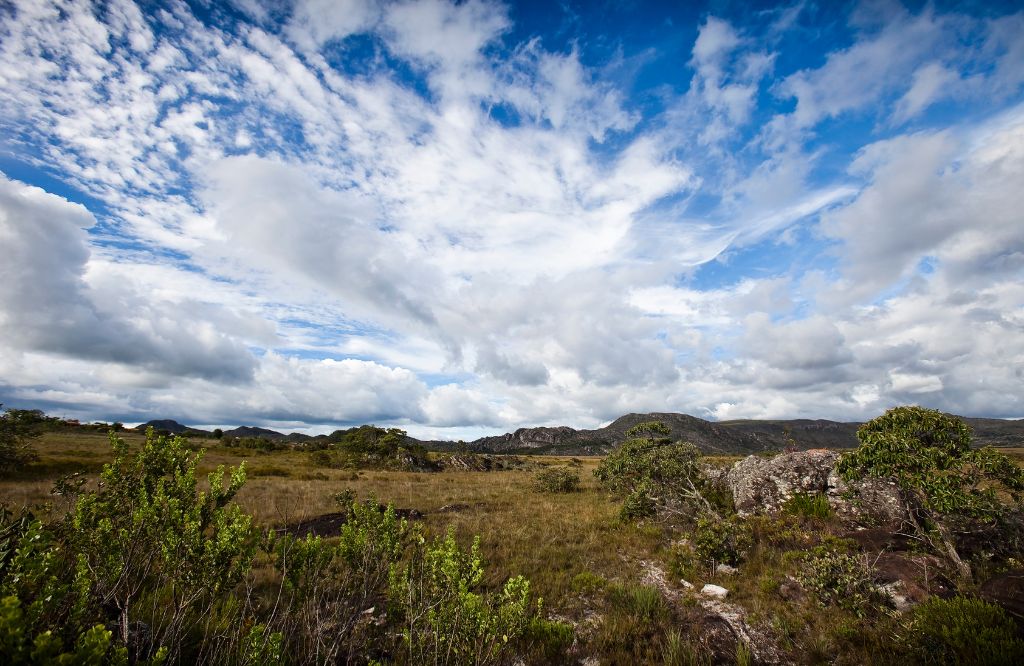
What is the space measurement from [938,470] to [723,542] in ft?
15.8

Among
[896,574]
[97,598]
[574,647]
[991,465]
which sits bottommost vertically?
[574,647]

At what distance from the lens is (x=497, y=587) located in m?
8.52

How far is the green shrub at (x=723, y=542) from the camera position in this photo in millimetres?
10438

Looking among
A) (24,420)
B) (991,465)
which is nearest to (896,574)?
(991,465)

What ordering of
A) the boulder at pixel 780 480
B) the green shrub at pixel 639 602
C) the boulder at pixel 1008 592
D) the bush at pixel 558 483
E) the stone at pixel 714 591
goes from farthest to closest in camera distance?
1. the bush at pixel 558 483
2. the boulder at pixel 780 480
3. the stone at pixel 714 591
4. the green shrub at pixel 639 602
5. the boulder at pixel 1008 592

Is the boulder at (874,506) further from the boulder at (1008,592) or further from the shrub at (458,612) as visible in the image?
the shrub at (458,612)

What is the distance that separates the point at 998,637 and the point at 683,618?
416cm

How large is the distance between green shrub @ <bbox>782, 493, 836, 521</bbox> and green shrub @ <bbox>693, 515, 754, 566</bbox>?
8.96 ft

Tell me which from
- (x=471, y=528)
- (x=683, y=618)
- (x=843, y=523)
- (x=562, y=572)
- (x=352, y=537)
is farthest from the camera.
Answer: (x=471, y=528)

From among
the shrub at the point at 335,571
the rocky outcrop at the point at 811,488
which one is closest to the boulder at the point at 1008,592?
the rocky outcrop at the point at 811,488

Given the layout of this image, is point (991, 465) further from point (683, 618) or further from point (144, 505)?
point (144, 505)

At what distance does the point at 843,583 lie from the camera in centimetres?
780

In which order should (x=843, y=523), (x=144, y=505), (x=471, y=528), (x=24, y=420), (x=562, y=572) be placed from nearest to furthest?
1. (x=144, y=505)
2. (x=562, y=572)
3. (x=843, y=523)
4. (x=471, y=528)
5. (x=24, y=420)

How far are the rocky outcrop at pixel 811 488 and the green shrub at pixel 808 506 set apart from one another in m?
0.15
